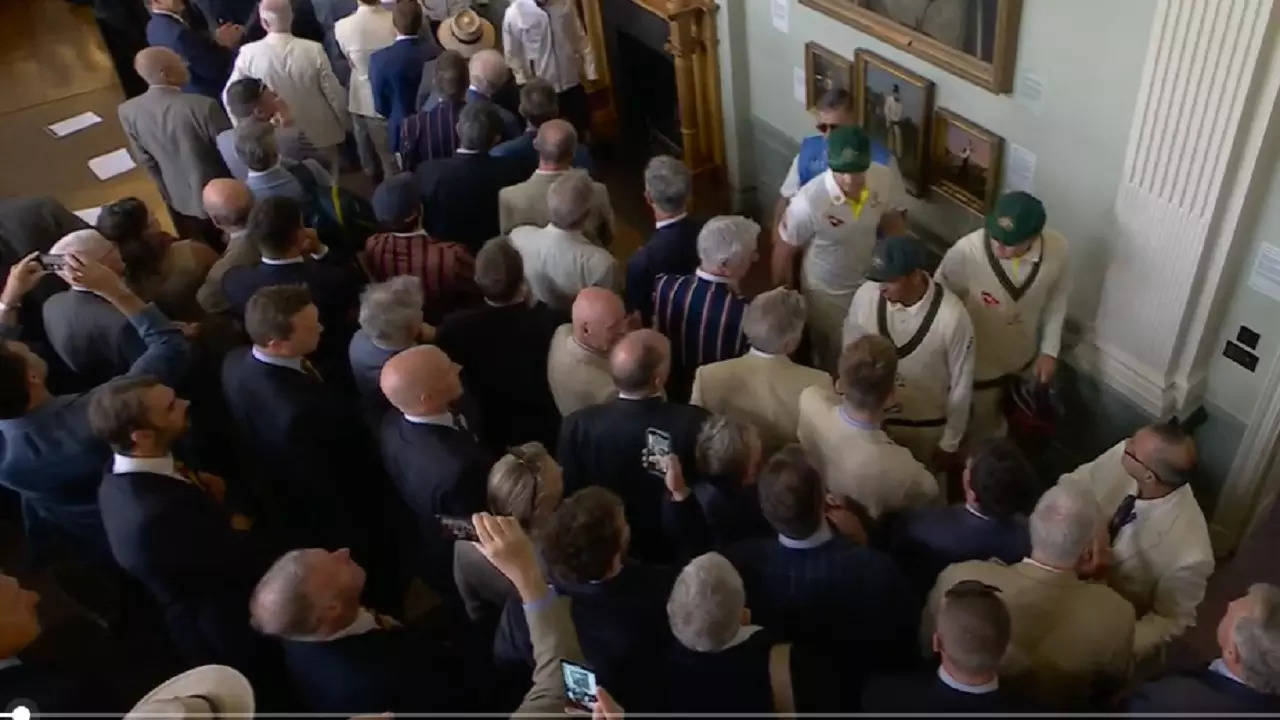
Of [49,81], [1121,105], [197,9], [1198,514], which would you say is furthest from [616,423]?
[49,81]

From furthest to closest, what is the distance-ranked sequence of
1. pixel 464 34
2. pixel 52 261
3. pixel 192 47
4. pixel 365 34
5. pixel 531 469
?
pixel 192 47, pixel 365 34, pixel 464 34, pixel 52 261, pixel 531 469

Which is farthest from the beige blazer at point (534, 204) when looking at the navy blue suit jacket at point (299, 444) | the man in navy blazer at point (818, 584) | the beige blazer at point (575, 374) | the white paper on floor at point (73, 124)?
the white paper on floor at point (73, 124)

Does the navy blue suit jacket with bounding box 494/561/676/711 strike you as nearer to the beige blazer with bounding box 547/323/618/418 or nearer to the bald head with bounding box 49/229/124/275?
the beige blazer with bounding box 547/323/618/418

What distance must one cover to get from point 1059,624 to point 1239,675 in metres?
0.42

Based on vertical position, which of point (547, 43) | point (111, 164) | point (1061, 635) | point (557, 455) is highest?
point (547, 43)

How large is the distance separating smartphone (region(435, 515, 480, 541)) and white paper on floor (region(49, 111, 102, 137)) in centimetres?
611

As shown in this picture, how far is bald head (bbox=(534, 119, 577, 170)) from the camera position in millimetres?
4555

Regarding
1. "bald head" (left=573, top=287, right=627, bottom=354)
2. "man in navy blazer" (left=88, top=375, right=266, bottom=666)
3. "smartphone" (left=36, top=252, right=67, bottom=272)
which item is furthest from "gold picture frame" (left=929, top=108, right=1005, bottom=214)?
"smartphone" (left=36, top=252, right=67, bottom=272)

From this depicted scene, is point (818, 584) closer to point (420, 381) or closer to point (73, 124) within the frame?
point (420, 381)

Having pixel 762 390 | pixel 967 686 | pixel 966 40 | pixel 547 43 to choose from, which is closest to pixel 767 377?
pixel 762 390

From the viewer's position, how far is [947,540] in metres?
3.12

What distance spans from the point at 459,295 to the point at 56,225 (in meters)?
1.99

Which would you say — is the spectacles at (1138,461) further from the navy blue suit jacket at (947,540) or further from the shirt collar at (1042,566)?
the shirt collar at (1042,566)

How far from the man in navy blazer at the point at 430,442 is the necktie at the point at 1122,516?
1949mm
